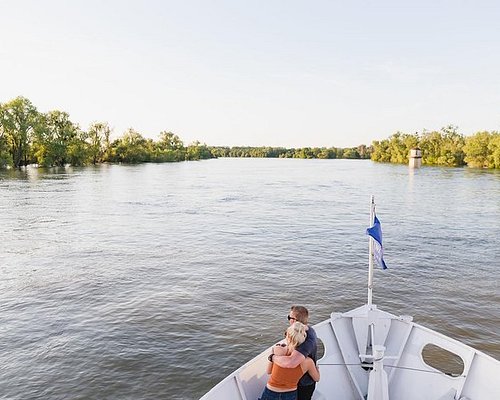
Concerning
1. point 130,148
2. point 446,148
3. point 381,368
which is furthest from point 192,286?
point 130,148

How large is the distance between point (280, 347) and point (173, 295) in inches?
369

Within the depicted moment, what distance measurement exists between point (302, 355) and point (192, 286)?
34.2 ft

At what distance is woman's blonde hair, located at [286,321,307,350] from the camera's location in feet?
21.6

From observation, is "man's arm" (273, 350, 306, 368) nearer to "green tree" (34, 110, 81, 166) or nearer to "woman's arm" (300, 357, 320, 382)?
"woman's arm" (300, 357, 320, 382)

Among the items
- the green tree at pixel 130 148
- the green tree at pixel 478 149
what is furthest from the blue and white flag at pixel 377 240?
the green tree at pixel 130 148

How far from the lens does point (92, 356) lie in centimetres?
1120

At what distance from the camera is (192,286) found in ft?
54.7

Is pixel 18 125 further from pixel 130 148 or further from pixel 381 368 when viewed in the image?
pixel 381 368

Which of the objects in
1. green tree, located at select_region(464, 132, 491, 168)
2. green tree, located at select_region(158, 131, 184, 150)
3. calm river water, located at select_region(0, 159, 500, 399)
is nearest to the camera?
calm river water, located at select_region(0, 159, 500, 399)

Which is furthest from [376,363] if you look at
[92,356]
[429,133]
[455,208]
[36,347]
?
[429,133]

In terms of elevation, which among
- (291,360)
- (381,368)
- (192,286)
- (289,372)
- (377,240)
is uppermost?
(377,240)

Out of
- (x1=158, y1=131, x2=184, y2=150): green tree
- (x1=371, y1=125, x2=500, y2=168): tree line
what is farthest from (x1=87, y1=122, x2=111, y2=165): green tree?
(x1=371, y1=125, x2=500, y2=168): tree line

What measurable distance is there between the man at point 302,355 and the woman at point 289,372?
0.24 ft

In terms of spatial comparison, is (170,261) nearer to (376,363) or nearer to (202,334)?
(202,334)
